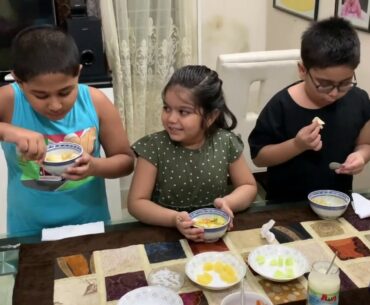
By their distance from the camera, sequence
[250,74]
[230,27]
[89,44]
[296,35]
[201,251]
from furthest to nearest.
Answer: [230,27], [296,35], [89,44], [250,74], [201,251]

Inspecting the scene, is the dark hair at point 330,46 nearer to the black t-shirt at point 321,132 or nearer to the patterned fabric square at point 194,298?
the black t-shirt at point 321,132

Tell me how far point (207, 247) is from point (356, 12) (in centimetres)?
151

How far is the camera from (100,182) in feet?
4.75

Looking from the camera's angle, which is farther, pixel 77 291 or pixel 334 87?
pixel 334 87

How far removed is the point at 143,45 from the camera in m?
2.74

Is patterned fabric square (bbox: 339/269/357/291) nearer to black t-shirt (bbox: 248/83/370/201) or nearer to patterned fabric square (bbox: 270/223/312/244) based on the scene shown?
patterned fabric square (bbox: 270/223/312/244)

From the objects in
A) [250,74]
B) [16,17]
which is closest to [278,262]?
[250,74]

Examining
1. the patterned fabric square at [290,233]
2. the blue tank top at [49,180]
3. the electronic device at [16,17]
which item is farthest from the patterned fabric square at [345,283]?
the electronic device at [16,17]

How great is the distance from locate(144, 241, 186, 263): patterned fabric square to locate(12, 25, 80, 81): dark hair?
501mm

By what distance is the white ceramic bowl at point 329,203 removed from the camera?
1.25m

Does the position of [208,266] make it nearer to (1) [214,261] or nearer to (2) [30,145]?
(1) [214,261]

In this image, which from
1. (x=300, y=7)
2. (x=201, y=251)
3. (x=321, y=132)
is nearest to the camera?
(x=201, y=251)

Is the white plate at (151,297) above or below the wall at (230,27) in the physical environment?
below

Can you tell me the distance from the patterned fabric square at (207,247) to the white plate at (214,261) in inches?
1.5
